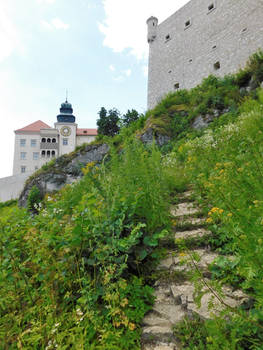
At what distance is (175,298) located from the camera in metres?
1.52

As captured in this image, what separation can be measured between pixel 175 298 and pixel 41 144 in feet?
136

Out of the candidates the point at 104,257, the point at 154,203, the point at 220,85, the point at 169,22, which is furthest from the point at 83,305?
the point at 169,22

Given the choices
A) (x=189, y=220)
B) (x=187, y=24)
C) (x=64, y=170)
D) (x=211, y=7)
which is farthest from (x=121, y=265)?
(x=187, y=24)

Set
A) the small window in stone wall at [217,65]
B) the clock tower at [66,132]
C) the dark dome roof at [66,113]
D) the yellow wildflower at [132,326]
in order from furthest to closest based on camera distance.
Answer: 1. the dark dome roof at [66,113]
2. the clock tower at [66,132]
3. the small window in stone wall at [217,65]
4. the yellow wildflower at [132,326]

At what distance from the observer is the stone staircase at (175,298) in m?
1.26

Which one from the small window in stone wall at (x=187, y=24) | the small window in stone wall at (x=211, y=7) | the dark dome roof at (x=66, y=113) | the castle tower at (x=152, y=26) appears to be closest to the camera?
the small window in stone wall at (x=211, y=7)

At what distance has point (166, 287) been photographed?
1633mm

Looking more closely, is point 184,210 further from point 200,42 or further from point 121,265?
point 200,42

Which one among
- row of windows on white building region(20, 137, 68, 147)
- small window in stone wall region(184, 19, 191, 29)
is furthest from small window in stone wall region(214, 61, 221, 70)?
row of windows on white building region(20, 137, 68, 147)

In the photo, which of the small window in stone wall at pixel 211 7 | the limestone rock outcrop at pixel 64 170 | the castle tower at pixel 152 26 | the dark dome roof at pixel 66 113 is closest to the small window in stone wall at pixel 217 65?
the small window in stone wall at pixel 211 7

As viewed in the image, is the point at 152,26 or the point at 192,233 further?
the point at 152,26

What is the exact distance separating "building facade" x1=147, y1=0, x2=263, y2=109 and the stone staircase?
14088 mm

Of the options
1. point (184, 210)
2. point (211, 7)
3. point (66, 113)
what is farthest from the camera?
point (66, 113)

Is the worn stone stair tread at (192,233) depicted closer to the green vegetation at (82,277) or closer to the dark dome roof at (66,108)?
the green vegetation at (82,277)
